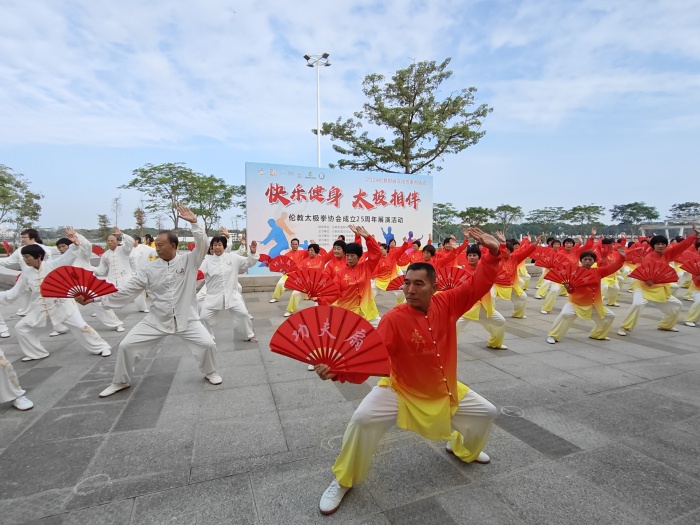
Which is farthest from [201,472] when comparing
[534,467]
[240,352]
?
[240,352]

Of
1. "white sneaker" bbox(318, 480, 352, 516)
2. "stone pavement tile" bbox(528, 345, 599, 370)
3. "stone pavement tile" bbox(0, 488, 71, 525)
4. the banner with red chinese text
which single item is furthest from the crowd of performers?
the banner with red chinese text

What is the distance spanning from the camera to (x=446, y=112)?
2172cm

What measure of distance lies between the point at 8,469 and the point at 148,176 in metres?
25.4

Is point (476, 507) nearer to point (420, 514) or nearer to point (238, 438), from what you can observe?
point (420, 514)

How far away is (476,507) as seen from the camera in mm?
2273

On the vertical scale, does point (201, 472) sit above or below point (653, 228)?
below

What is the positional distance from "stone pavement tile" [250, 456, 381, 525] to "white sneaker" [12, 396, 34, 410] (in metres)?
2.80

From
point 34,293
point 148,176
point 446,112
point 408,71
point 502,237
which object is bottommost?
point 34,293

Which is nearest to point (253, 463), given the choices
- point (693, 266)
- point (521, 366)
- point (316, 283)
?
point (316, 283)

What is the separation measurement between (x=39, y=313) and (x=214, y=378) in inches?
124

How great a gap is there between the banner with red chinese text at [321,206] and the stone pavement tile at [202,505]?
1132 cm

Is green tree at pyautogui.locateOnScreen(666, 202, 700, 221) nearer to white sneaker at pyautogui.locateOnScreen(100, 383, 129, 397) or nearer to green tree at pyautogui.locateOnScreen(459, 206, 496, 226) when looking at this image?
green tree at pyautogui.locateOnScreen(459, 206, 496, 226)

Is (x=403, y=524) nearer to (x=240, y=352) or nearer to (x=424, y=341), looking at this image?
(x=424, y=341)

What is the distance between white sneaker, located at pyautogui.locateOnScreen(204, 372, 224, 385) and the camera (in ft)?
14.1
